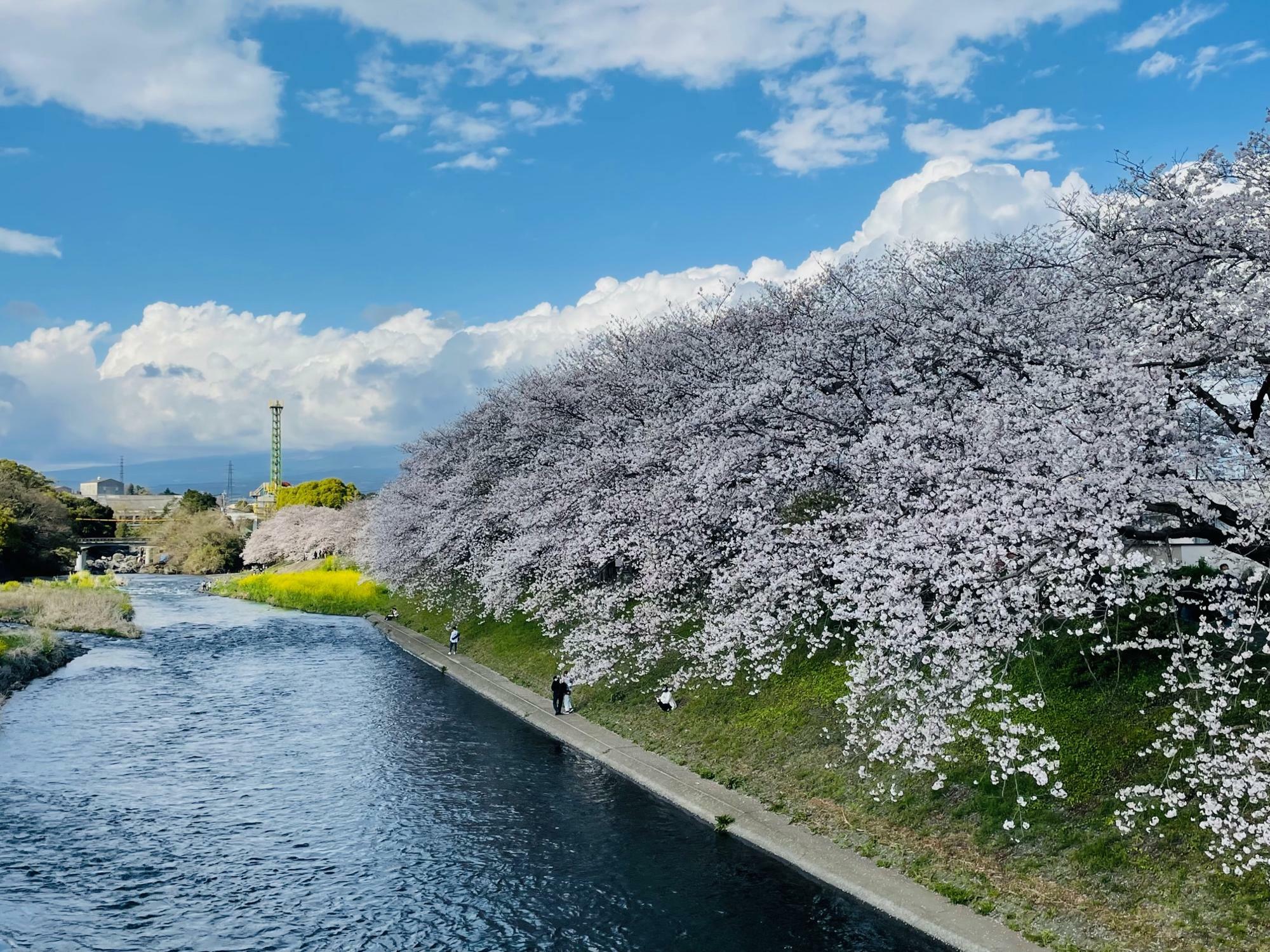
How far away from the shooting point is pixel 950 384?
18.9 meters

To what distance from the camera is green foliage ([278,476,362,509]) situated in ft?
448

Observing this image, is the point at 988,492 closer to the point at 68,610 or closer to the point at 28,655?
the point at 28,655

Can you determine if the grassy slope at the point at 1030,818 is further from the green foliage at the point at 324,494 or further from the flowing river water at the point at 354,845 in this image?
the green foliage at the point at 324,494

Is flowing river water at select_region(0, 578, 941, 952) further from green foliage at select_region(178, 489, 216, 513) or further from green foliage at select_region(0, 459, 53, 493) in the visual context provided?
green foliage at select_region(178, 489, 216, 513)

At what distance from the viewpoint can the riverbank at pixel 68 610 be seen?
56875mm

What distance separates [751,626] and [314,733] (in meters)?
19.3

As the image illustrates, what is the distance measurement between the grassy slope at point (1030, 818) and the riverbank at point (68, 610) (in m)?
43.2

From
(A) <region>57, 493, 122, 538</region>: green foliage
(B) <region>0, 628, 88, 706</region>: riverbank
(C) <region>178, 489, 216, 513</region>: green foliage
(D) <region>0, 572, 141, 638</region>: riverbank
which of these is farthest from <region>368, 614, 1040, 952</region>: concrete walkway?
(A) <region>57, 493, 122, 538</region>: green foliage

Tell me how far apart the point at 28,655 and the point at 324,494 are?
3813 inches

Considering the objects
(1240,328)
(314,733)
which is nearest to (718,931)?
(1240,328)

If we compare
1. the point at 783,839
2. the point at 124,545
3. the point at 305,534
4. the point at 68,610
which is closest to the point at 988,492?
the point at 783,839

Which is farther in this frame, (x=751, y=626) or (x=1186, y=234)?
(x=751, y=626)

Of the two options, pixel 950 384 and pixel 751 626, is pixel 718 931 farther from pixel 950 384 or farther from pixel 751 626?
pixel 950 384

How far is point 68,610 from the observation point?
197 ft
